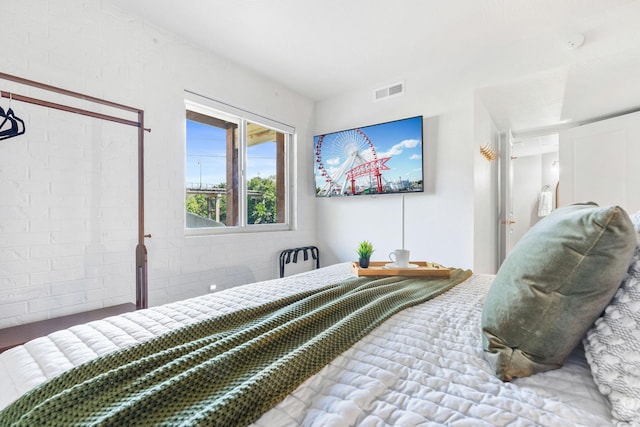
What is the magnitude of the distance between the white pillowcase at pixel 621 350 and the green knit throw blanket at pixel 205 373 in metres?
0.53

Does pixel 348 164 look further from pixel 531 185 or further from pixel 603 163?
pixel 531 185

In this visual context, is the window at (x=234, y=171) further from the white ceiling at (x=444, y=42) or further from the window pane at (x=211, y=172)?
the white ceiling at (x=444, y=42)

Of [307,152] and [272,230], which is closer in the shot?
[272,230]

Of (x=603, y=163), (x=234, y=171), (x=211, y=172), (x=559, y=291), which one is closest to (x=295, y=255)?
(x=234, y=171)

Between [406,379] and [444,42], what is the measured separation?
2.82 m

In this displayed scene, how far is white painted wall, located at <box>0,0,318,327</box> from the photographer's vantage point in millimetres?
1767

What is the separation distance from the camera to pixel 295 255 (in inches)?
140

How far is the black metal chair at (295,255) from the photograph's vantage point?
11.1ft

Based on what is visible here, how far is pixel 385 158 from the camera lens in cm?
322

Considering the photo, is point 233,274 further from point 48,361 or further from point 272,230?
point 48,361

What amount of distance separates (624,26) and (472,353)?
2.96 meters

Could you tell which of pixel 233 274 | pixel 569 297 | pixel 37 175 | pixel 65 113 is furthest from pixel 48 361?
pixel 233 274

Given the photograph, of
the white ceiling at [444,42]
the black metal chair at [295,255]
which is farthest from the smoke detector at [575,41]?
the black metal chair at [295,255]

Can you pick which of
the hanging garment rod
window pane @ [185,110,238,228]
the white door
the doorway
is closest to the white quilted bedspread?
the hanging garment rod
